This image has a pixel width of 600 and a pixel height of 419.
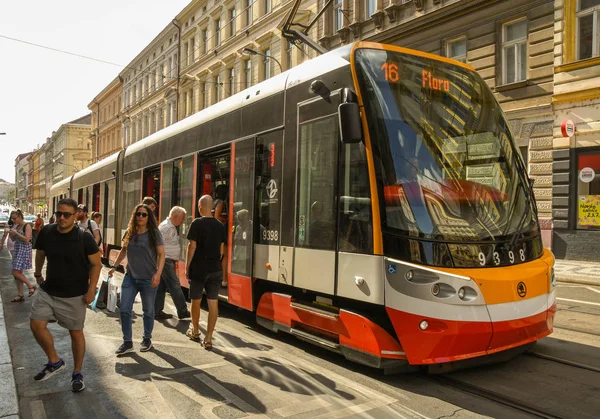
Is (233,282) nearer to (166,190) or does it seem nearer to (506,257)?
(166,190)

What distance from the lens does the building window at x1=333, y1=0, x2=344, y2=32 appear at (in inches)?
926

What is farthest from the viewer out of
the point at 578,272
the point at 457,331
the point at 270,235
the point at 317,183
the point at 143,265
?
the point at 578,272

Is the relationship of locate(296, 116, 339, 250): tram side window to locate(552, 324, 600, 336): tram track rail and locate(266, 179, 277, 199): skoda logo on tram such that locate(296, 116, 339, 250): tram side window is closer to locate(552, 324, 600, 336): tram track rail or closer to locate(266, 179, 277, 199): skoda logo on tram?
locate(266, 179, 277, 199): skoda logo on tram

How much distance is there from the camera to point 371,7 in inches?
855

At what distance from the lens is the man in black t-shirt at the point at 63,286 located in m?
4.73

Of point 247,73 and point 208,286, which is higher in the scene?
point 247,73

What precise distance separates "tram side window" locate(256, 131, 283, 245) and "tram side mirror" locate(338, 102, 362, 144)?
162 centimetres

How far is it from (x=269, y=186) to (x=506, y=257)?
9.39 ft

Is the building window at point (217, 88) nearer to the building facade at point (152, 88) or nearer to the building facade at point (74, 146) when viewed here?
the building facade at point (152, 88)

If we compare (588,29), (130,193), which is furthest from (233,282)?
(588,29)

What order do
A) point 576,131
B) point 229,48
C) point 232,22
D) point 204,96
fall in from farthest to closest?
point 204,96 < point 229,48 < point 232,22 < point 576,131

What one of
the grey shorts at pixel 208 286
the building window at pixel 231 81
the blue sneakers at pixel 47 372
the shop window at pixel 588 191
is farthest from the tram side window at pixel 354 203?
the building window at pixel 231 81

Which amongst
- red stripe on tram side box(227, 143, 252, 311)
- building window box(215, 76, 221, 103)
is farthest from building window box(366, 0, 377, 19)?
red stripe on tram side box(227, 143, 252, 311)

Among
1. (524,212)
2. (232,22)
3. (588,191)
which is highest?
(232,22)
